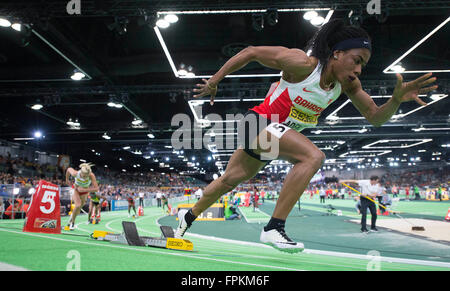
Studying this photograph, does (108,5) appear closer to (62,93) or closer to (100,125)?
(62,93)

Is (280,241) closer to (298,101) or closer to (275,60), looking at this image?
(298,101)

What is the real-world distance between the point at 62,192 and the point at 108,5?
16.5 metres

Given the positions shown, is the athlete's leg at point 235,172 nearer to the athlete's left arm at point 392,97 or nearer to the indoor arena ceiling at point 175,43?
the athlete's left arm at point 392,97

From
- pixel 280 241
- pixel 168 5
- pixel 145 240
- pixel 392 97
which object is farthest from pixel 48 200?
pixel 392 97

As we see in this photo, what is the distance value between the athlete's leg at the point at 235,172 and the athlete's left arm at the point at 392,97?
111cm

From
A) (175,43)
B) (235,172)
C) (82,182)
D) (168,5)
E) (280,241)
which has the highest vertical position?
(175,43)

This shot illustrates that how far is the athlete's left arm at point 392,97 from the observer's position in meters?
2.64

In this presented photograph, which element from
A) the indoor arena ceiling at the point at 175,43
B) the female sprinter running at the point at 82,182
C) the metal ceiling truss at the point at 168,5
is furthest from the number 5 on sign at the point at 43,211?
the metal ceiling truss at the point at 168,5

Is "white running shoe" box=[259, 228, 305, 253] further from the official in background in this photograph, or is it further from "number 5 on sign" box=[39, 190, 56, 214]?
the official in background

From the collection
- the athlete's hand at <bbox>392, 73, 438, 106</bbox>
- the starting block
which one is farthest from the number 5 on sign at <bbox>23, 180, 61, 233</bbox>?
the athlete's hand at <bbox>392, 73, 438, 106</bbox>

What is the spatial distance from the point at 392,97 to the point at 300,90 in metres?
0.86

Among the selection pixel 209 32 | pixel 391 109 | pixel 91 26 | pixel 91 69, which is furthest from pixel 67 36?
pixel 391 109

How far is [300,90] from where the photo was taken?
2635 millimetres

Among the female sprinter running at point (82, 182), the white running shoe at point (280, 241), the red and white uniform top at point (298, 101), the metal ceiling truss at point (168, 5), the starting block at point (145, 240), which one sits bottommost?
the starting block at point (145, 240)
